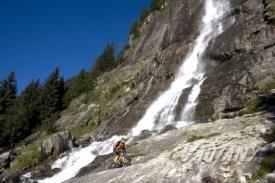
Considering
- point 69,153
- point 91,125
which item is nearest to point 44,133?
point 91,125

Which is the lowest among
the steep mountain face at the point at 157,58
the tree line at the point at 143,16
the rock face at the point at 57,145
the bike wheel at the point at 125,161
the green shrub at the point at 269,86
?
the bike wheel at the point at 125,161

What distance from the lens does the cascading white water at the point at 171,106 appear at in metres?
34.9

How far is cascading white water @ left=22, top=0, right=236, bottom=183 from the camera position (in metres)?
34.9

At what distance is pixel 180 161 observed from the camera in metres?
15.1

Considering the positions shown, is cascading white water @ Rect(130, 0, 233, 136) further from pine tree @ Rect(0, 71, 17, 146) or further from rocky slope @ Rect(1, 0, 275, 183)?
pine tree @ Rect(0, 71, 17, 146)

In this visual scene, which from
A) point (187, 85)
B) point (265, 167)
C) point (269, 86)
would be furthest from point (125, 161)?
point (187, 85)

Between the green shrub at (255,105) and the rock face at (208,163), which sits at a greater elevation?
the green shrub at (255,105)

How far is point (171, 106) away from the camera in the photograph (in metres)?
40.3

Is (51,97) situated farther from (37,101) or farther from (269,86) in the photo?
(269,86)

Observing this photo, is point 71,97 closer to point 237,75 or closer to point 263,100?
point 237,75

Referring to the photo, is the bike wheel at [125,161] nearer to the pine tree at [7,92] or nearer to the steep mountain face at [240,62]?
the steep mountain face at [240,62]

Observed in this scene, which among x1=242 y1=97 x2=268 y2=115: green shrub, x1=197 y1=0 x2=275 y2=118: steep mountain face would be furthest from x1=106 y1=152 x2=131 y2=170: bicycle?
x1=197 y1=0 x2=275 y2=118: steep mountain face

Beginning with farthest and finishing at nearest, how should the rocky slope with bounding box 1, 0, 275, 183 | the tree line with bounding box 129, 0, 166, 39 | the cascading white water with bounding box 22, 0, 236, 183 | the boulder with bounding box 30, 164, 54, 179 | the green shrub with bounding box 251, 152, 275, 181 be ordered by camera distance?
the tree line with bounding box 129, 0, 166, 39 < the cascading white water with bounding box 22, 0, 236, 183 < the boulder with bounding box 30, 164, 54, 179 < the rocky slope with bounding box 1, 0, 275, 183 < the green shrub with bounding box 251, 152, 275, 181

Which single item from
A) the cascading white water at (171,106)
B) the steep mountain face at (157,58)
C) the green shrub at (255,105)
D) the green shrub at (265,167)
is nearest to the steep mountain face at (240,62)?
the green shrub at (255,105)
